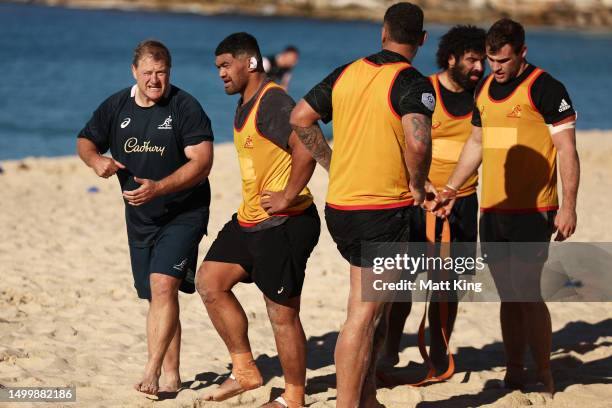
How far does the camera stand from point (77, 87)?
114ft

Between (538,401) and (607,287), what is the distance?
3.29m

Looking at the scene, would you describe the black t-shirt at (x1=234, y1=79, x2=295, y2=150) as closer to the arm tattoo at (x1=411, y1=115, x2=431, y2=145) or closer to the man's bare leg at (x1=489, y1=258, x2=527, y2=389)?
the arm tattoo at (x1=411, y1=115, x2=431, y2=145)

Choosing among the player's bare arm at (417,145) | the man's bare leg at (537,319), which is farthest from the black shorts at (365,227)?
the man's bare leg at (537,319)

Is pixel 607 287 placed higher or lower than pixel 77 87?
lower

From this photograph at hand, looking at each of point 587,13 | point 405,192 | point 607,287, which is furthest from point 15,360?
point 587,13

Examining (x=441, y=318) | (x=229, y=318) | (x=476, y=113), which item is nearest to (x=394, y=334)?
(x=441, y=318)

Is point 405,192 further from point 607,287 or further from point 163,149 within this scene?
point 607,287

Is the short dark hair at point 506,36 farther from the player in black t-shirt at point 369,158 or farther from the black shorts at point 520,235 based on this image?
the black shorts at point 520,235

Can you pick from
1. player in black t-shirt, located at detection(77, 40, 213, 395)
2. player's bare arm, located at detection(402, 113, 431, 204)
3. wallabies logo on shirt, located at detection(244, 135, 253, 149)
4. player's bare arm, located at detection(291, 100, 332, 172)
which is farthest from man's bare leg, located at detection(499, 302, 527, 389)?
player in black t-shirt, located at detection(77, 40, 213, 395)

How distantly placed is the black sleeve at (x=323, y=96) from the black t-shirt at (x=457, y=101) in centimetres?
157

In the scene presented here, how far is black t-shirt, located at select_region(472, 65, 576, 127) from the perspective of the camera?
5.72 m

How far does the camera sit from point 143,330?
7.59m

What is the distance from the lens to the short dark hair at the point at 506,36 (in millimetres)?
5777

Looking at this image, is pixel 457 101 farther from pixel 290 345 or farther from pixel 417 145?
pixel 290 345
